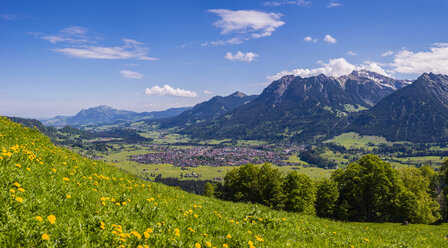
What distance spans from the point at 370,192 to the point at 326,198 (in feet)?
29.2

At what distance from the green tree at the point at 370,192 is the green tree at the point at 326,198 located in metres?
1.68

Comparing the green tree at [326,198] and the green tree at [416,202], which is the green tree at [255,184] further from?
the green tree at [416,202]

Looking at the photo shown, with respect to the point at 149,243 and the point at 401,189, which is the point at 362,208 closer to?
the point at 401,189

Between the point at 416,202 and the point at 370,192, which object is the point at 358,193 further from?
the point at 416,202

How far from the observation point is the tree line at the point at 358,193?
50.0m

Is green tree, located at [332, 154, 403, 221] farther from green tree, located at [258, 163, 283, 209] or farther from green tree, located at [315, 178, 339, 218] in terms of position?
green tree, located at [258, 163, 283, 209]

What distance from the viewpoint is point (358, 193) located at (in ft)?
173

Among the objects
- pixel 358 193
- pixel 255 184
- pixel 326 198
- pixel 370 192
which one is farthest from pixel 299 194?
pixel 370 192

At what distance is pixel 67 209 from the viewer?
19.8 feet

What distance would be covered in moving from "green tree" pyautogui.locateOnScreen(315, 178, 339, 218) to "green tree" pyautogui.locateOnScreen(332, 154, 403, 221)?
1678mm

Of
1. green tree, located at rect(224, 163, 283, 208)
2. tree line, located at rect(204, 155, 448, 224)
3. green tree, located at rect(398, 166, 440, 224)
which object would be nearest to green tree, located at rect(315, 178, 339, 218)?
tree line, located at rect(204, 155, 448, 224)

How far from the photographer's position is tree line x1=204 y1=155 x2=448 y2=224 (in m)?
50.0

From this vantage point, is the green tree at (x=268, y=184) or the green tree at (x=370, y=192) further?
the green tree at (x=268, y=184)

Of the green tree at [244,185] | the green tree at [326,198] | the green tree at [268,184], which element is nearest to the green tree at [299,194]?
the green tree at [326,198]
